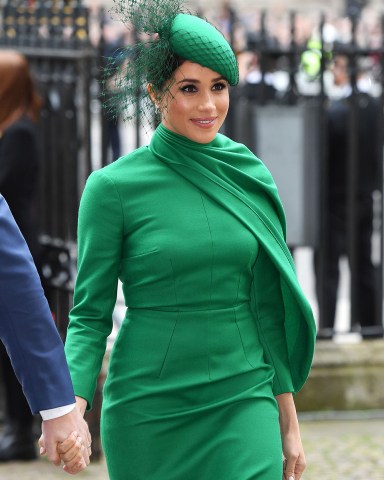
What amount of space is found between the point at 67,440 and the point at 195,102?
3.18 ft

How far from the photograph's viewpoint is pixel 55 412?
3248 mm

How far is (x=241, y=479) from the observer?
140 inches

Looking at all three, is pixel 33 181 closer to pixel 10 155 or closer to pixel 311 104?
pixel 10 155

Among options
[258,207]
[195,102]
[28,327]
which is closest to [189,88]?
[195,102]

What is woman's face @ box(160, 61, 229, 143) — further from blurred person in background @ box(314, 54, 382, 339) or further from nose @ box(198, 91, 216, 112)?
blurred person in background @ box(314, 54, 382, 339)

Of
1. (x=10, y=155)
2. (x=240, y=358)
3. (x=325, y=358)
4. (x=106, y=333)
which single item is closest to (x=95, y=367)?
(x=106, y=333)

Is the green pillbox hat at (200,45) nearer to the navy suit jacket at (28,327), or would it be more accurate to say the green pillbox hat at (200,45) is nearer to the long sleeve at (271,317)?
the long sleeve at (271,317)

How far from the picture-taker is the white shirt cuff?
3238 millimetres

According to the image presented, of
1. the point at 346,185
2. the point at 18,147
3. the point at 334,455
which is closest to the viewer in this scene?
the point at 18,147

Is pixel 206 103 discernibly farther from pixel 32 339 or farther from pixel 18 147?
pixel 18 147

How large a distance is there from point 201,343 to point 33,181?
111 inches

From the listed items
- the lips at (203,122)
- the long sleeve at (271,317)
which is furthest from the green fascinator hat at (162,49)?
the long sleeve at (271,317)

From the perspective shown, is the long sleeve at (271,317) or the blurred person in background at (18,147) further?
the blurred person in background at (18,147)

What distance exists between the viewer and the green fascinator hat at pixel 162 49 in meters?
3.68
